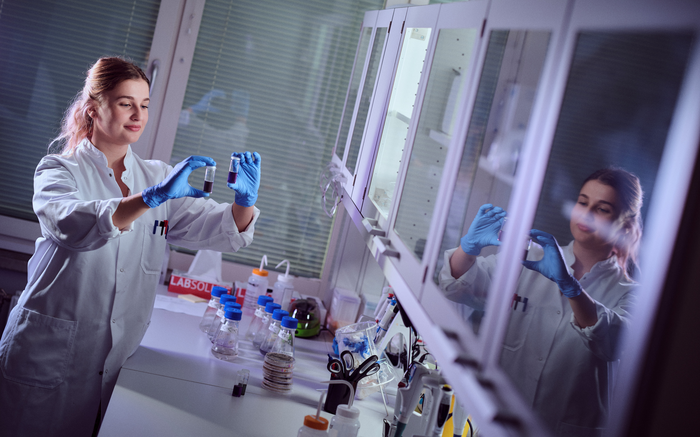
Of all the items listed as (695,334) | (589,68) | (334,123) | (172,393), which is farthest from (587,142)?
(334,123)

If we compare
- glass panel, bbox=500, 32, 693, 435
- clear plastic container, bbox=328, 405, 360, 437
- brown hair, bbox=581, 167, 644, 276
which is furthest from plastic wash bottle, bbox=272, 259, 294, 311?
brown hair, bbox=581, 167, 644, 276

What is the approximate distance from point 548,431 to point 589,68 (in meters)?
0.43

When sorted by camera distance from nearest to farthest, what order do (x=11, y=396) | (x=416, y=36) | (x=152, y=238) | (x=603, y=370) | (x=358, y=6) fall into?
(x=603, y=370) < (x=416, y=36) < (x=11, y=396) < (x=152, y=238) < (x=358, y=6)

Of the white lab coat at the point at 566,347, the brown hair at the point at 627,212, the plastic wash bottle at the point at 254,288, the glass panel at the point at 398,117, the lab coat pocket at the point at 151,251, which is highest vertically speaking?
the glass panel at the point at 398,117

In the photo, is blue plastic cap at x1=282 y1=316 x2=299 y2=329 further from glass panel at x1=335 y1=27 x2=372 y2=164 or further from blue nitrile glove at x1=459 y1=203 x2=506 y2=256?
blue nitrile glove at x1=459 y1=203 x2=506 y2=256

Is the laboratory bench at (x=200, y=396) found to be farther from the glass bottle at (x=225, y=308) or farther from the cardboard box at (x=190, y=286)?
the cardboard box at (x=190, y=286)

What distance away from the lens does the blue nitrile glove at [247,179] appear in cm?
199

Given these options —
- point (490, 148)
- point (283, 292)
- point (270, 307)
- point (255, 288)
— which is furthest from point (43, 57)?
point (490, 148)

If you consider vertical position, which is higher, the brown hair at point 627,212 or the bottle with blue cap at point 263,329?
the brown hair at point 627,212

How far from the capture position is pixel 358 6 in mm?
2949

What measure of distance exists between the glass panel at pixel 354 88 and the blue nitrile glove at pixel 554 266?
62.8 inches

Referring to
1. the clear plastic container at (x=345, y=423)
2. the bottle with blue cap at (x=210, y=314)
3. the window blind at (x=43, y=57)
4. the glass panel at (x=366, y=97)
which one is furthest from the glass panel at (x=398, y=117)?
the window blind at (x=43, y=57)

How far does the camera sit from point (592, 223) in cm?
66

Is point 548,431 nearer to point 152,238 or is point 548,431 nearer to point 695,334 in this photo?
point 695,334
